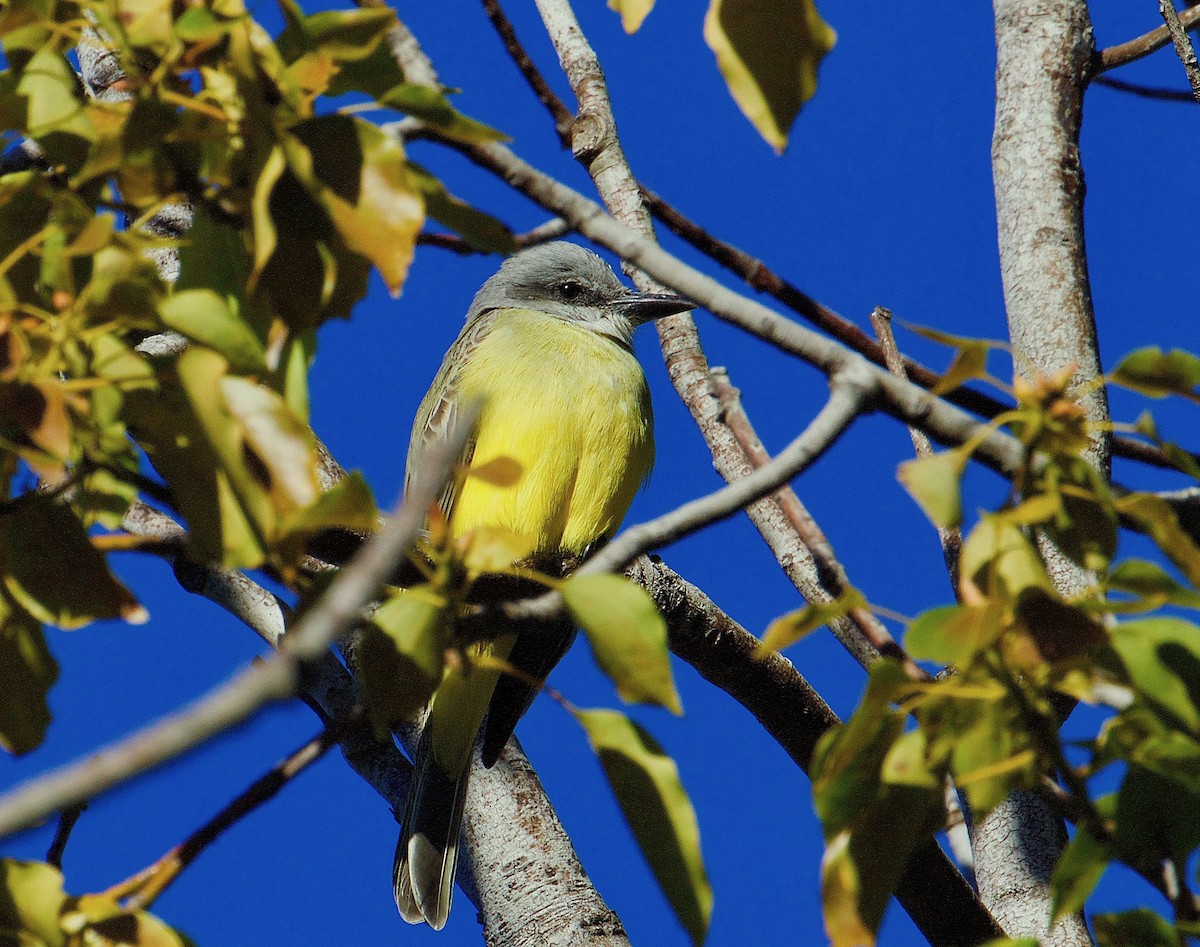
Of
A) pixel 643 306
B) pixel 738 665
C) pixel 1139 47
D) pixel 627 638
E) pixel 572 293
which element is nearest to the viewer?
pixel 627 638

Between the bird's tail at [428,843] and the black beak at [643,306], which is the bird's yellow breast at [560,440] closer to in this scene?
the black beak at [643,306]

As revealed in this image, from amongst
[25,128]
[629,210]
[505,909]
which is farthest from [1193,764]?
[505,909]

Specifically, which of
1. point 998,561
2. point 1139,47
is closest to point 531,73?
point 998,561

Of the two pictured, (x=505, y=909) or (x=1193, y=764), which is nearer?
(x=1193, y=764)

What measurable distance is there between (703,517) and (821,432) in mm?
208

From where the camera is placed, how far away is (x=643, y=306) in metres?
6.33

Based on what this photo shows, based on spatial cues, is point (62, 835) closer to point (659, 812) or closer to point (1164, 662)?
point (659, 812)

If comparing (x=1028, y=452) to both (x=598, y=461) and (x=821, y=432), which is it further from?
(x=598, y=461)

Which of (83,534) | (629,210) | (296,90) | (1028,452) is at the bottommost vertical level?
(1028,452)

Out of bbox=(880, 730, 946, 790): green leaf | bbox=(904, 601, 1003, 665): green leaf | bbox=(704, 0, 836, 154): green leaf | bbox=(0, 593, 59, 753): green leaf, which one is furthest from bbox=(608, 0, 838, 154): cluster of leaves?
bbox=(0, 593, 59, 753): green leaf

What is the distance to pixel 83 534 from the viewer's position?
5.58 ft

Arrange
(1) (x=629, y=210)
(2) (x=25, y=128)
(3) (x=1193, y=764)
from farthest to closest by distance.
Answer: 1. (1) (x=629, y=210)
2. (2) (x=25, y=128)
3. (3) (x=1193, y=764)

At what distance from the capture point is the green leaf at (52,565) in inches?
66.9

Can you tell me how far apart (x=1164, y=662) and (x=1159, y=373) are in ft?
1.18
